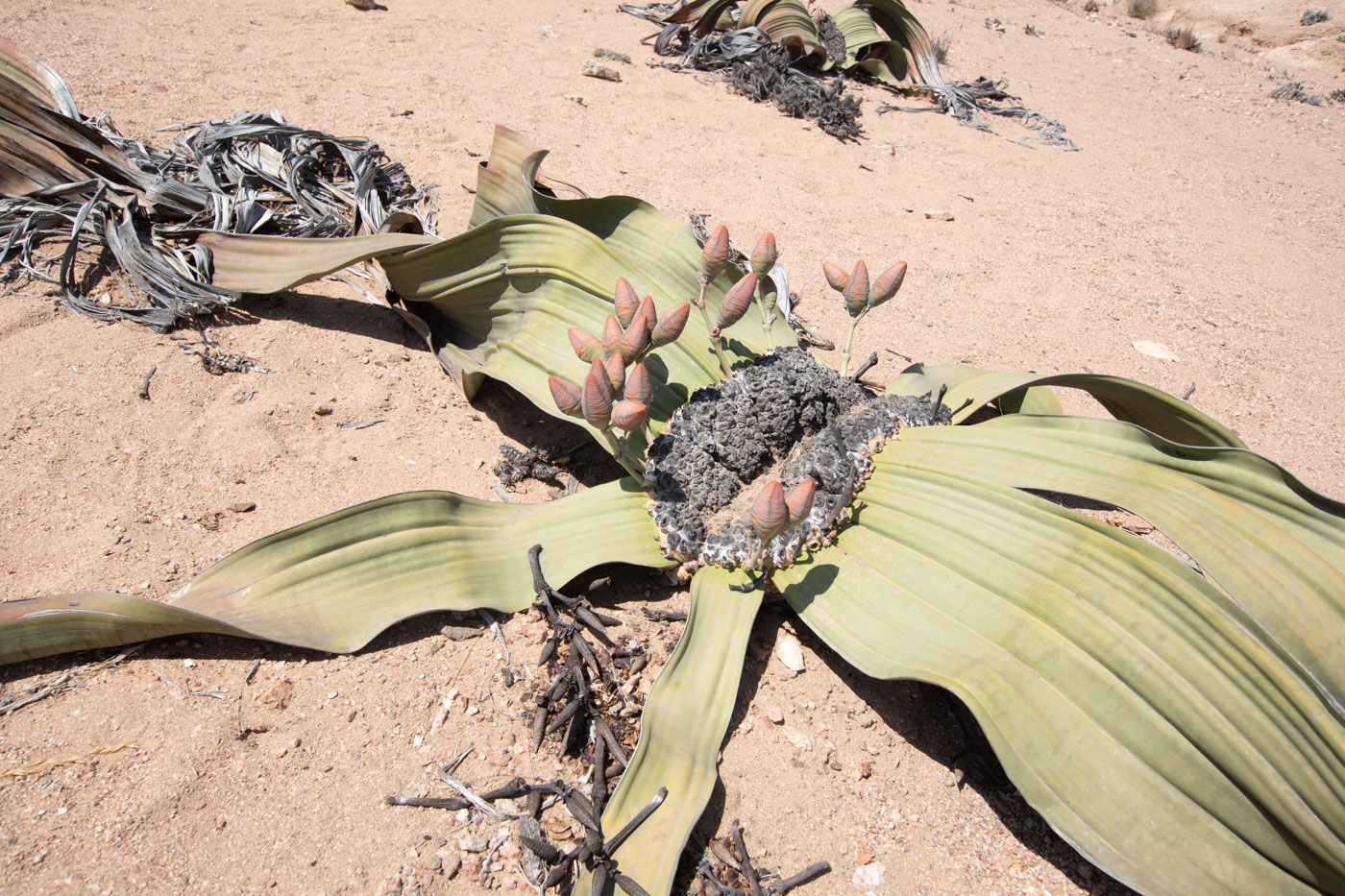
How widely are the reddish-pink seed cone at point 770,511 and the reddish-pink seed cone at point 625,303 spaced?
0.50 metres

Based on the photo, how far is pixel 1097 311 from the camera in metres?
2.77

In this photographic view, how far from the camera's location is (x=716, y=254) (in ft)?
5.30

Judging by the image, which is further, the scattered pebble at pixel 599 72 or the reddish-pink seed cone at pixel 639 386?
the scattered pebble at pixel 599 72

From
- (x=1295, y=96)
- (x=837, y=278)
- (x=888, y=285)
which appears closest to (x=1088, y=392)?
(x=888, y=285)

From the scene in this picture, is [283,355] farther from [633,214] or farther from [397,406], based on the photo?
[633,214]

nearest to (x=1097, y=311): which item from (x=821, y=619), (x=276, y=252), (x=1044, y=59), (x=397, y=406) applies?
(x=821, y=619)

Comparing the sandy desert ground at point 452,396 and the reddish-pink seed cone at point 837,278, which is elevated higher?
the reddish-pink seed cone at point 837,278

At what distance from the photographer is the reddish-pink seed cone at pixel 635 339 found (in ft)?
4.60

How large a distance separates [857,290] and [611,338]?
0.59 meters

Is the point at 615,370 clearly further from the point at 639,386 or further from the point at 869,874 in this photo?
the point at 869,874

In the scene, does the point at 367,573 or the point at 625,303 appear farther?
the point at 625,303

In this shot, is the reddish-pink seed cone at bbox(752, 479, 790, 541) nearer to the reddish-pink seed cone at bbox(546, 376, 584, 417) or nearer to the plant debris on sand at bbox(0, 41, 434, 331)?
the reddish-pink seed cone at bbox(546, 376, 584, 417)

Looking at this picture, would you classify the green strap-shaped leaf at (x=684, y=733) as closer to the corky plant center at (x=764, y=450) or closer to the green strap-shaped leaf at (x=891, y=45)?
the corky plant center at (x=764, y=450)

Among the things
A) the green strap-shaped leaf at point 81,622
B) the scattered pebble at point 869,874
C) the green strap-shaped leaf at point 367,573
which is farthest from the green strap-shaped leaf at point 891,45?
the green strap-shaped leaf at point 81,622
